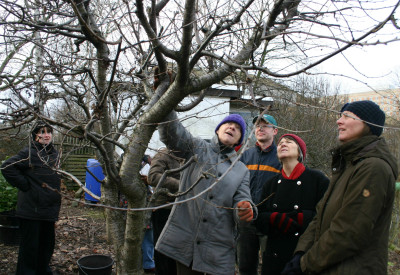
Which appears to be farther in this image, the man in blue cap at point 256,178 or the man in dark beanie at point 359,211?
the man in blue cap at point 256,178

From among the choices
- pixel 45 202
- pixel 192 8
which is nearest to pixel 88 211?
pixel 45 202

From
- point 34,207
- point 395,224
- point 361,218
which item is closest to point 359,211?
point 361,218

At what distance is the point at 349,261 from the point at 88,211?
23.2ft

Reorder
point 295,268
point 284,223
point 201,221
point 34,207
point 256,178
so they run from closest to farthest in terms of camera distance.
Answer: point 295,268
point 201,221
point 284,223
point 256,178
point 34,207

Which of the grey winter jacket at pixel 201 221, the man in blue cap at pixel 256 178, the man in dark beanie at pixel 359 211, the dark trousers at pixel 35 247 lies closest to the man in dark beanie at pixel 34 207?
the dark trousers at pixel 35 247

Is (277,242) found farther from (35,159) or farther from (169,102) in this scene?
(35,159)

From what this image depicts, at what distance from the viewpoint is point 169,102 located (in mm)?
1983

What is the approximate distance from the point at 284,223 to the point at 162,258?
157 cm

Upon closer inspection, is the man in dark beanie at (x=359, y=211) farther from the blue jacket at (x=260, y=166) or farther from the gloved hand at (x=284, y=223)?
the blue jacket at (x=260, y=166)

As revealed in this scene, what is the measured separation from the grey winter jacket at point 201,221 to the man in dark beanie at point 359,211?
22.6 inches

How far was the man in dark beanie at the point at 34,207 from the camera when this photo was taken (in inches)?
133

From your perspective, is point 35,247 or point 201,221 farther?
point 35,247

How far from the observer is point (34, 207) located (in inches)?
136

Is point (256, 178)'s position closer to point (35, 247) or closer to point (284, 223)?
point (284, 223)
